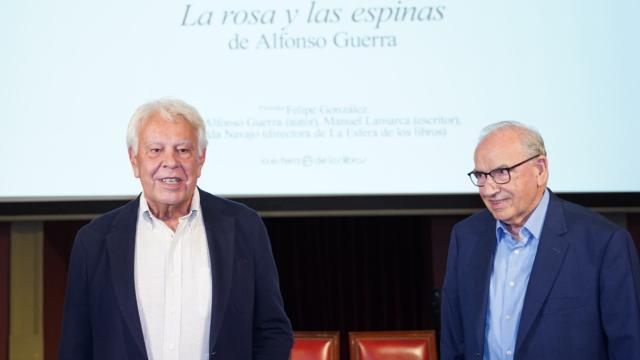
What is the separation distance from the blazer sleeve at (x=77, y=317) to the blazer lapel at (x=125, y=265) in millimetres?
86

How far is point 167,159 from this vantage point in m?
2.00

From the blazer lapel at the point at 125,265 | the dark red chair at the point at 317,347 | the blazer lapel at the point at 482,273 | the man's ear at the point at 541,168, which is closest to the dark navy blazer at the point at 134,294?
the blazer lapel at the point at 125,265

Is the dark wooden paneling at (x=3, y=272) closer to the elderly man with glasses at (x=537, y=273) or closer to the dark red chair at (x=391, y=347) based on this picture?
the dark red chair at (x=391, y=347)

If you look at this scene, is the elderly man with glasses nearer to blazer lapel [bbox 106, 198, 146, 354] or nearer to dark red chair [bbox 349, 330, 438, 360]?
dark red chair [bbox 349, 330, 438, 360]

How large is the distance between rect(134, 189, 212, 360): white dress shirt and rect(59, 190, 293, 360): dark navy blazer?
0.13ft

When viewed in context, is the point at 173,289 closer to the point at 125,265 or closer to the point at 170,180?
the point at 125,265

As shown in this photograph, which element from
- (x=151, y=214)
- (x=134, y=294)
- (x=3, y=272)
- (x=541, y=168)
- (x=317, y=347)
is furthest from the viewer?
(x=3, y=272)

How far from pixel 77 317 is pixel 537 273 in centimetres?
123

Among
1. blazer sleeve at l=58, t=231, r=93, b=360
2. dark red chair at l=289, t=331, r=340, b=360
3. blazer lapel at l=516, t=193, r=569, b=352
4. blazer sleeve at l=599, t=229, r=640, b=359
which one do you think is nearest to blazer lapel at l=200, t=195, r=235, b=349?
blazer sleeve at l=58, t=231, r=93, b=360

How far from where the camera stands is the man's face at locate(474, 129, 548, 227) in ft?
7.08

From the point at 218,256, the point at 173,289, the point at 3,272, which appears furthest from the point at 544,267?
the point at 3,272

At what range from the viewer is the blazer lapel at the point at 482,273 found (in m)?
2.21

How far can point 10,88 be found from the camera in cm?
380

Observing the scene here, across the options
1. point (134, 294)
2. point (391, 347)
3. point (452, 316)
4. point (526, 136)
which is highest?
point (526, 136)
